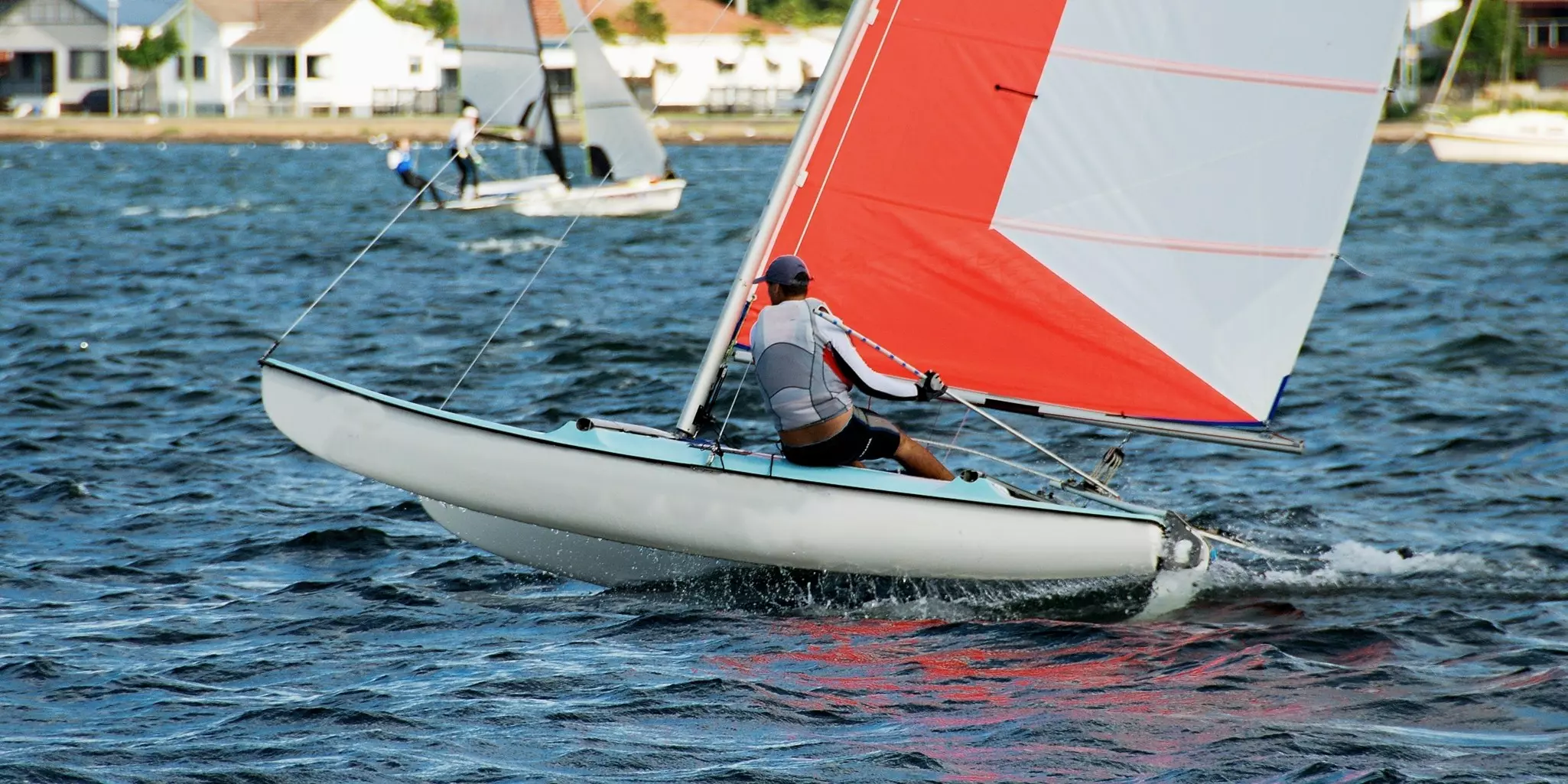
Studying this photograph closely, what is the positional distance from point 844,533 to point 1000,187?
179 centimetres

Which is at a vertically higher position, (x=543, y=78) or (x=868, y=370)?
(x=543, y=78)

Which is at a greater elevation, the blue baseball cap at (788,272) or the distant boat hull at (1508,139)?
the distant boat hull at (1508,139)

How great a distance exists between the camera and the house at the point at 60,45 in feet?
236

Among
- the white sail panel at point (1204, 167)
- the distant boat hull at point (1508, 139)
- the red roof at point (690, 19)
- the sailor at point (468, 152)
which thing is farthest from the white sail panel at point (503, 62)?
the red roof at point (690, 19)

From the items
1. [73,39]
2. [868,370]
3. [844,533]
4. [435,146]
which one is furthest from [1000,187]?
[73,39]

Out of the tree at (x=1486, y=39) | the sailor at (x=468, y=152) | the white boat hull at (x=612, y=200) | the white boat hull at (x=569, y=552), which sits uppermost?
the tree at (x=1486, y=39)

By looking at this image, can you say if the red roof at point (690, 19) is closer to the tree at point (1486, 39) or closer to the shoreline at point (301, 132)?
the shoreline at point (301, 132)

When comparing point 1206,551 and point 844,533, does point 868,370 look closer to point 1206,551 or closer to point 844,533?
point 844,533

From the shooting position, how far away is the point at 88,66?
238 feet

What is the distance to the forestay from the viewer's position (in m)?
26.8

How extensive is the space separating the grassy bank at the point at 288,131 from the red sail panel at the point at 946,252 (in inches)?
2019

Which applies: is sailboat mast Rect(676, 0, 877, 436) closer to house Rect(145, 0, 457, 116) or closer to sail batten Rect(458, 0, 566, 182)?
sail batten Rect(458, 0, 566, 182)

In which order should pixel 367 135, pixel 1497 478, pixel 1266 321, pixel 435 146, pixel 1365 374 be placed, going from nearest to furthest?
pixel 1266 321 → pixel 1497 478 → pixel 1365 374 → pixel 435 146 → pixel 367 135

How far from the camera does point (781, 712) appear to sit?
242 inches
